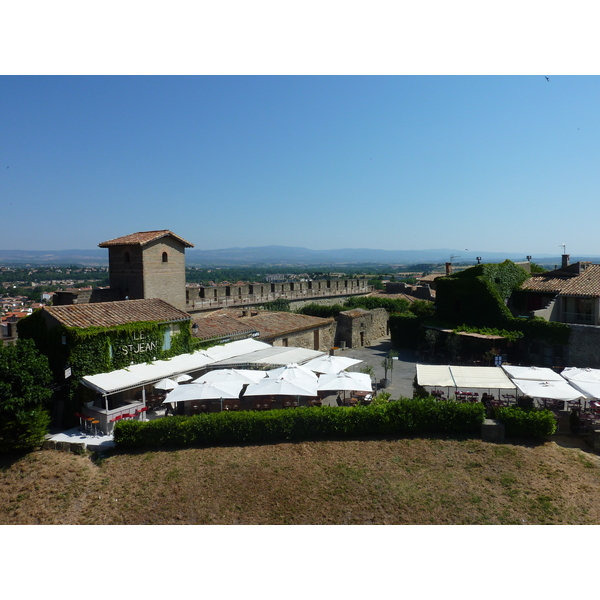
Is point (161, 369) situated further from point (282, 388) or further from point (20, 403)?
point (282, 388)

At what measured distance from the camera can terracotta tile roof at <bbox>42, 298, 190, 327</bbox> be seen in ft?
49.6

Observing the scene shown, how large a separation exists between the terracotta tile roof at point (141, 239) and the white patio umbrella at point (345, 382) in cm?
1228

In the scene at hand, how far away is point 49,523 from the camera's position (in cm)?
1012

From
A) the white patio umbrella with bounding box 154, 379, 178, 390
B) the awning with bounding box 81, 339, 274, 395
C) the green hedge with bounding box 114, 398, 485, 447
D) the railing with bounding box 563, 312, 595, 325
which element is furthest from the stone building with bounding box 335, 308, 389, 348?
the green hedge with bounding box 114, 398, 485, 447

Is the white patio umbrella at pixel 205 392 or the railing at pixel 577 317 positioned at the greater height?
the railing at pixel 577 317

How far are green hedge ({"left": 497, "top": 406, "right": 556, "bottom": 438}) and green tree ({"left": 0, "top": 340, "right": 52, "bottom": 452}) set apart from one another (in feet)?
43.6

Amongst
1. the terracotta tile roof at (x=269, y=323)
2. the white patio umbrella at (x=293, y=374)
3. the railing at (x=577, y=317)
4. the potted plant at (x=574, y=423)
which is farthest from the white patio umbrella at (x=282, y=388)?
the railing at (x=577, y=317)

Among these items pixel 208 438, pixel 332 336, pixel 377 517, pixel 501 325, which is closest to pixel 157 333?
pixel 208 438

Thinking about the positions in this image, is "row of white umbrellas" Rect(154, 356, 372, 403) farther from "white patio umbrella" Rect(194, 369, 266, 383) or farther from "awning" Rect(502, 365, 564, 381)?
"awning" Rect(502, 365, 564, 381)

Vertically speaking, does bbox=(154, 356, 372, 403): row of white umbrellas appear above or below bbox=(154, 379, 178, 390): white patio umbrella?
above

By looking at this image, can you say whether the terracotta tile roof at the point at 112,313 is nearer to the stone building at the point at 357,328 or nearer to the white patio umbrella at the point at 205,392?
the white patio umbrella at the point at 205,392

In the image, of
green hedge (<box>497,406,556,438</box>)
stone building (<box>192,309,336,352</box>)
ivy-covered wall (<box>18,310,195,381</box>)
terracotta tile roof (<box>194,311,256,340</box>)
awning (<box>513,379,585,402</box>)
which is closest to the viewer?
green hedge (<box>497,406,556,438</box>)

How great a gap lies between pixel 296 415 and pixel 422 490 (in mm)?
3943

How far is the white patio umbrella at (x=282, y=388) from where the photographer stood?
1315cm
